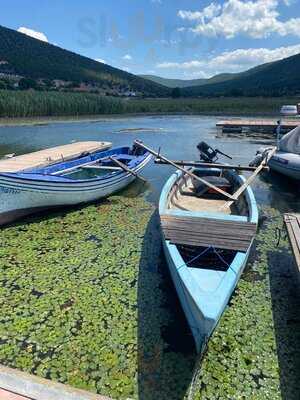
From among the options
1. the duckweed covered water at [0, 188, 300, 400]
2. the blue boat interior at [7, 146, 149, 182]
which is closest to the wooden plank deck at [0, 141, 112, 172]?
the blue boat interior at [7, 146, 149, 182]

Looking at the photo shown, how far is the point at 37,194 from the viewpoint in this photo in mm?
11258

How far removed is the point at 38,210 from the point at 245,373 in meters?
8.79

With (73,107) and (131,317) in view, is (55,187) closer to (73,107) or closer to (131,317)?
(131,317)

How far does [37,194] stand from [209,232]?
20.6 feet

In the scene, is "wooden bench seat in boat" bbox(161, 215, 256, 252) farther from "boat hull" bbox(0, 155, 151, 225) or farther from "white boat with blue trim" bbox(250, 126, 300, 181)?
"white boat with blue trim" bbox(250, 126, 300, 181)

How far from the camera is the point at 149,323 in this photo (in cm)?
665

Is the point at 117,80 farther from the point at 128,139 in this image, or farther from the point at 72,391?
the point at 72,391

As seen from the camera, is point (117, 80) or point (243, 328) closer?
point (243, 328)

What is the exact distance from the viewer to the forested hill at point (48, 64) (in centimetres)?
11350

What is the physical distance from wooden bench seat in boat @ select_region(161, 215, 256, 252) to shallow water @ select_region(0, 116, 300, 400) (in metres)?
1.30

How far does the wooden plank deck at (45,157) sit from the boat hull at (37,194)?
3.83 metres

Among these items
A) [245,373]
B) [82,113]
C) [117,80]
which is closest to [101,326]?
[245,373]

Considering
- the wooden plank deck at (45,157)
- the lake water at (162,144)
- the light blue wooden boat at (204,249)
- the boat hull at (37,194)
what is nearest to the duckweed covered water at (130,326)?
the light blue wooden boat at (204,249)

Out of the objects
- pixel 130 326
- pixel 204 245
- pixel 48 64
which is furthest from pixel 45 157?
pixel 48 64
